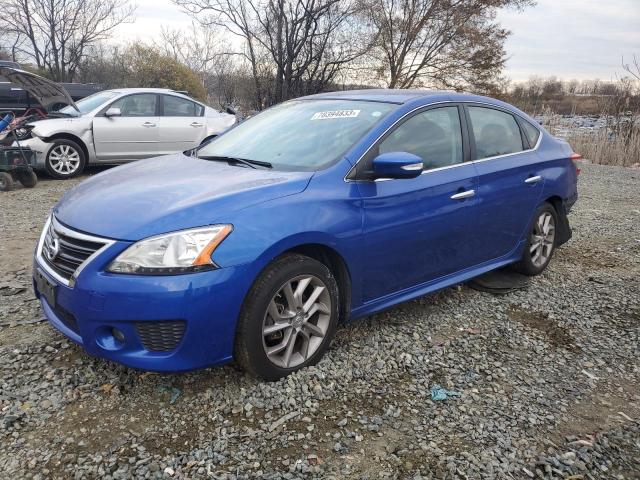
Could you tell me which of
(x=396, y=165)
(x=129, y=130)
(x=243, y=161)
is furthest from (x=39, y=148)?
Answer: (x=396, y=165)

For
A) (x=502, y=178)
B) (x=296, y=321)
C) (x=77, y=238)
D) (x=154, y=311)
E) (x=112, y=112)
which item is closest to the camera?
(x=154, y=311)

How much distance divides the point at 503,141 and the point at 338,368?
243 centimetres

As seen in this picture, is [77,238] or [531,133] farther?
[531,133]

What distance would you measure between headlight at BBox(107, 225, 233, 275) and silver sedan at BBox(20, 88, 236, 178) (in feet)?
19.8

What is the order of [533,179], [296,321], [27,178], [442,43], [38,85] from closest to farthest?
[296,321] → [533,179] → [38,85] → [27,178] → [442,43]

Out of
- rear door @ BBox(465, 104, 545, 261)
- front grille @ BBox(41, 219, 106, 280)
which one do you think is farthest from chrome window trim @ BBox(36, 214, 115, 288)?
rear door @ BBox(465, 104, 545, 261)

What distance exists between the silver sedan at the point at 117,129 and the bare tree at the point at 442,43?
11.8m

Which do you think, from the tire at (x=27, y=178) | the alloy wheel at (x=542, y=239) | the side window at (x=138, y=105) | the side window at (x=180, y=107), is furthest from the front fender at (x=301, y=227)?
the side window at (x=180, y=107)

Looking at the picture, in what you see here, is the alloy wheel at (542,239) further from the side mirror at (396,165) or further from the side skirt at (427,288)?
the side mirror at (396,165)

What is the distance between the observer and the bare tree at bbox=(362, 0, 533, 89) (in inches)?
814

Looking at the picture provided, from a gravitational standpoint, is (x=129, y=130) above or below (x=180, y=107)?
below

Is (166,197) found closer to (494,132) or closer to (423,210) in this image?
(423,210)

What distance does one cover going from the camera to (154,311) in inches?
91.4

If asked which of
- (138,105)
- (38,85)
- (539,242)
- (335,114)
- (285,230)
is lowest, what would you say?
(539,242)
